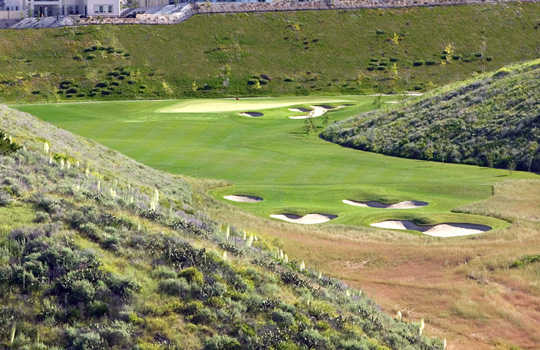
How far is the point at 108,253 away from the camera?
1945cm

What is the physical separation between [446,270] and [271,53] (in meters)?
97.9

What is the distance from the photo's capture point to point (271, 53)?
122938 millimetres

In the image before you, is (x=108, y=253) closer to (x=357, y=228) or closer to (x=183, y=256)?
(x=183, y=256)

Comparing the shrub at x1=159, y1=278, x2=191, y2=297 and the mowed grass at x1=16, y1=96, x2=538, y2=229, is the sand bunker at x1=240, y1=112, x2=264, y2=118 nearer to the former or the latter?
the mowed grass at x1=16, y1=96, x2=538, y2=229

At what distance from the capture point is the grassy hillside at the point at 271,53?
111 meters

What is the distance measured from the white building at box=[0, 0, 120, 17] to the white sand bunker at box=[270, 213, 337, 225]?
119081 millimetres

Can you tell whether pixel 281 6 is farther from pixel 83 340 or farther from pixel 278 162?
pixel 83 340

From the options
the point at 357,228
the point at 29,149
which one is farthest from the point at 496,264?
the point at 29,149

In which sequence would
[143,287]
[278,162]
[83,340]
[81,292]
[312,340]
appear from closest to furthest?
[83,340], [81,292], [312,340], [143,287], [278,162]

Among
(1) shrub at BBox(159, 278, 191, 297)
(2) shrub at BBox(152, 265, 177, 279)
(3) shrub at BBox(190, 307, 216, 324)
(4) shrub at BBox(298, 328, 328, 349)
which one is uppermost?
(2) shrub at BBox(152, 265, 177, 279)

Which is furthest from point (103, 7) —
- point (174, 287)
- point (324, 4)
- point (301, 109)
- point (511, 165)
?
point (174, 287)

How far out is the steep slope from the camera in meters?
16.6

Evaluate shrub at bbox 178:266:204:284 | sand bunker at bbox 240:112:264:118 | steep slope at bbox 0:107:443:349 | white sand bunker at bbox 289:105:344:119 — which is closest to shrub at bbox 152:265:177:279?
steep slope at bbox 0:107:443:349

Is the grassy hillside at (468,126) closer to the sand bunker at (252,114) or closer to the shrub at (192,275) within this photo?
the sand bunker at (252,114)
